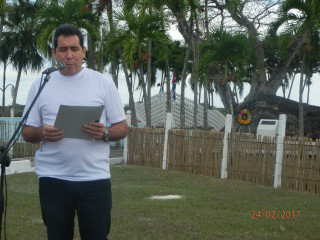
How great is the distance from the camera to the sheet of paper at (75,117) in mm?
3617

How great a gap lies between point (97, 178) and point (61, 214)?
0.98ft

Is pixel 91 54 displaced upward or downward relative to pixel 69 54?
upward

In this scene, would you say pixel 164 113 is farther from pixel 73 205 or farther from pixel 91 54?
pixel 73 205

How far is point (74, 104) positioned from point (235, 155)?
376 inches

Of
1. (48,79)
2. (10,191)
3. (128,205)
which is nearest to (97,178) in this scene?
(48,79)

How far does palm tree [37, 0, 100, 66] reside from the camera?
66.6 ft

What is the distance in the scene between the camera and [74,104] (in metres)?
3.78

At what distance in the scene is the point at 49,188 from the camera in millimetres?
3709

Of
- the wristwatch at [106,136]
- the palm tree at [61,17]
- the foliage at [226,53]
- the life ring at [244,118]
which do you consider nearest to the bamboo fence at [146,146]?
the foliage at [226,53]

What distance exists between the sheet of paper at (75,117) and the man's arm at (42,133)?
3 cm

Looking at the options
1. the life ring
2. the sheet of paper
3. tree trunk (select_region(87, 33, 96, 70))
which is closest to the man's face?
the sheet of paper

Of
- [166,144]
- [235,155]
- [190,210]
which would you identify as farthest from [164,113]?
[190,210]

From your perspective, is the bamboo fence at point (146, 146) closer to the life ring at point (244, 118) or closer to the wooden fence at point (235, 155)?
the wooden fence at point (235, 155)

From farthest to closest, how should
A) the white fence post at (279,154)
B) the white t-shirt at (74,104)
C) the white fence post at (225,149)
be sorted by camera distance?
the white fence post at (225,149) → the white fence post at (279,154) → the white t-shirt at (74,104)
